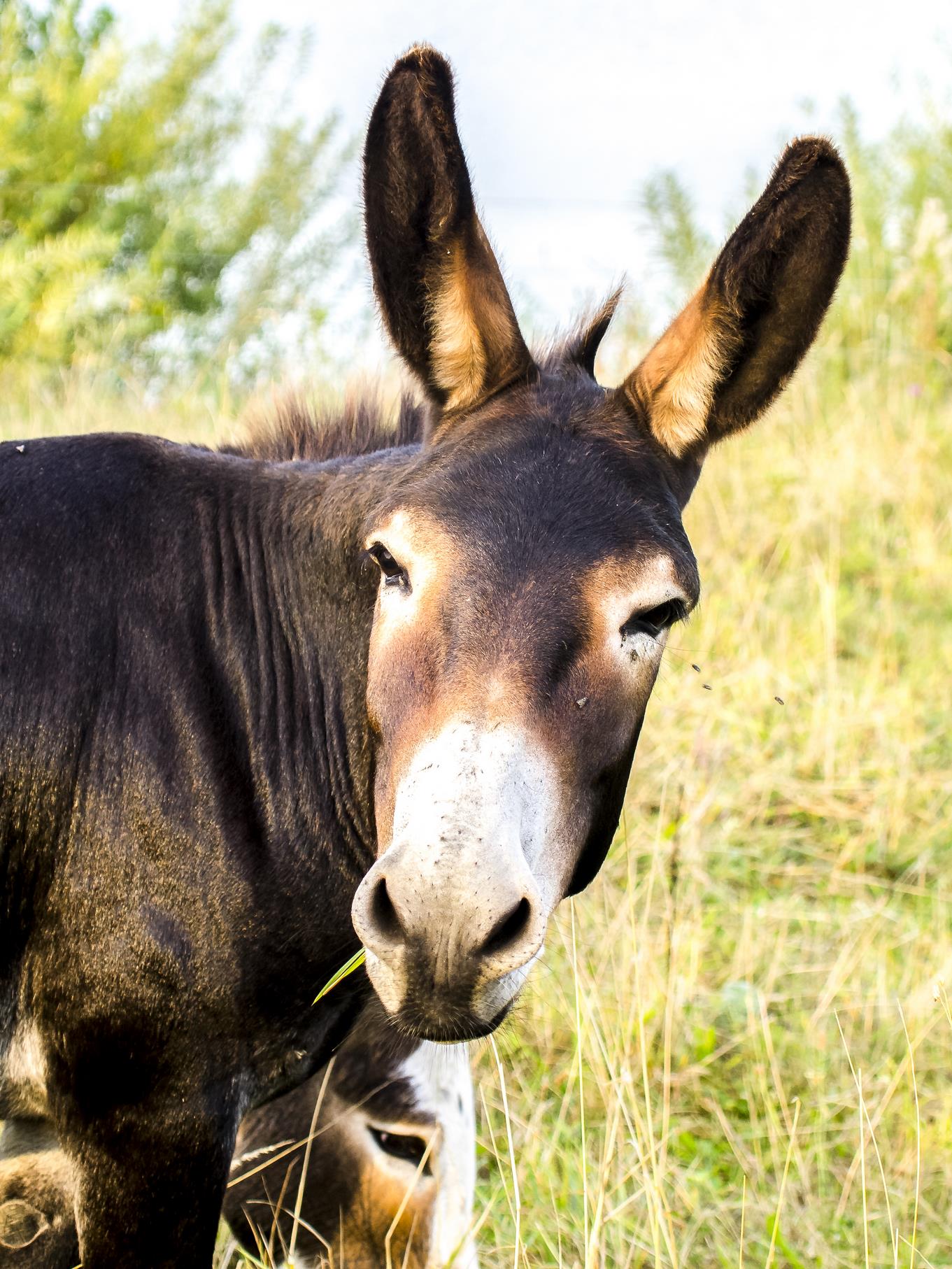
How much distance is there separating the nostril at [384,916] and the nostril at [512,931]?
0.15 metres

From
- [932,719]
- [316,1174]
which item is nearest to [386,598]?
[316,1174]

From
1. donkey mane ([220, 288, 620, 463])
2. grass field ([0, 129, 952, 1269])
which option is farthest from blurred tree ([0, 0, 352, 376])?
donkey mane ([220, 288, 620, 463])

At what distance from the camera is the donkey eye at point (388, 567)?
2496mm

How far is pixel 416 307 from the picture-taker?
9.43ft

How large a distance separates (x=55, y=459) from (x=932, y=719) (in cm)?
483

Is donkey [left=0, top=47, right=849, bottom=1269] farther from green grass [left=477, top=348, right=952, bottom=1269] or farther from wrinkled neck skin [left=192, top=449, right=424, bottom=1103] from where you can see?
green grass [left=477, top=348, right=952, bottom=1269]

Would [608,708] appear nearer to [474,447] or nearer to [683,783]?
[474,447]

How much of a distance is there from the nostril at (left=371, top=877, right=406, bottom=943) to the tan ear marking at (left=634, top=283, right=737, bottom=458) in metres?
1.31

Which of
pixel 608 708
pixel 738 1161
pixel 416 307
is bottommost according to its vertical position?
pixel 738 1161

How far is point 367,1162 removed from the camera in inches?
131

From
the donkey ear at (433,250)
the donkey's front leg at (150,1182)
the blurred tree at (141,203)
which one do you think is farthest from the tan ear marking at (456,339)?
the blurred tree at (141,203)

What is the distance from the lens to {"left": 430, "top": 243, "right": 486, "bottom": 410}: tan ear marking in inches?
110

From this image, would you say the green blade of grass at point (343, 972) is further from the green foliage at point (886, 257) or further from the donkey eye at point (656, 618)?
the green foliage at point (886, 257)

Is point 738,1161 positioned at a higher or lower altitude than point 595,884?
lower
